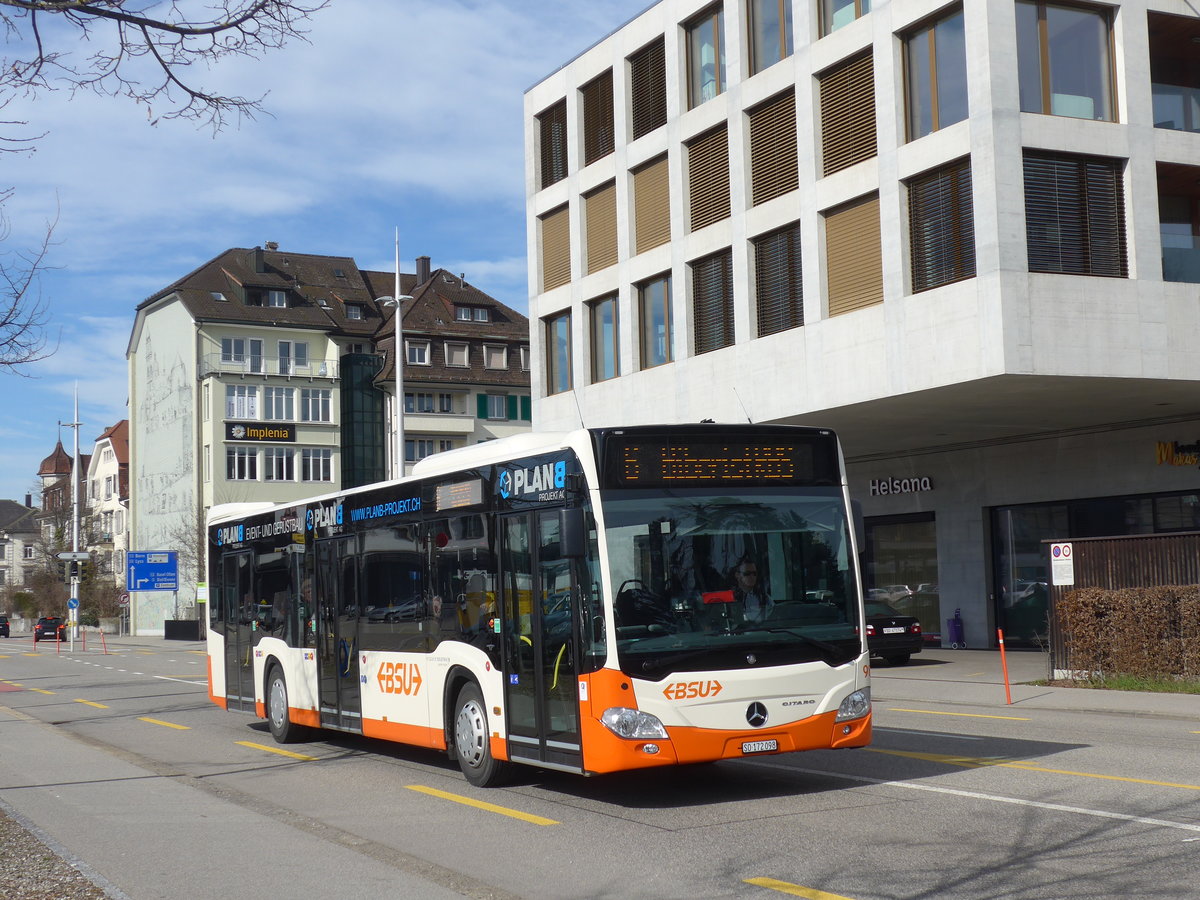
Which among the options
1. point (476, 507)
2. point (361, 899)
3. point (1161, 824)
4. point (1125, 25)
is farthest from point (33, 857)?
point (1125, 25)

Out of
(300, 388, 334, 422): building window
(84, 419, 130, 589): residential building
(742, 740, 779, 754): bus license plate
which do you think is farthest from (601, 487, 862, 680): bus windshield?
(84, 419, 130, 589): residential building

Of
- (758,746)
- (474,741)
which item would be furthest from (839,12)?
(758,746)

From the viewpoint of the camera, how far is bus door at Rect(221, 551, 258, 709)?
17422 millimetres

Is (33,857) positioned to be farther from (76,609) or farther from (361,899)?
(76,609)

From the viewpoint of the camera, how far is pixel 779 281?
27938mm

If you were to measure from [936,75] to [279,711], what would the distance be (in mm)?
15628

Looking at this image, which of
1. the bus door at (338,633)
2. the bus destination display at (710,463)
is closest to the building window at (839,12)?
the bus door at (338,633)

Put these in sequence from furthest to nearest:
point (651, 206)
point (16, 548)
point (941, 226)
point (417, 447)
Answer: point (16, 548) < point (417, 447) < point (651, 206) < point (941, 226)

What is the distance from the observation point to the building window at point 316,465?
271ft

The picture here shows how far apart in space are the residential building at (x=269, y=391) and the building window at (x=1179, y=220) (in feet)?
190

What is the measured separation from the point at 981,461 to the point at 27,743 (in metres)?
21.5

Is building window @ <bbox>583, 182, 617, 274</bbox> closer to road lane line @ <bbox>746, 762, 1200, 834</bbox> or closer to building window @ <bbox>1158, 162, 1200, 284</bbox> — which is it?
building window @ <bbox>1158, 162, 1200, 284</bbox>

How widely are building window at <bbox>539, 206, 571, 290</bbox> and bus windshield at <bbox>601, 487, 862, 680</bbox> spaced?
2532cm

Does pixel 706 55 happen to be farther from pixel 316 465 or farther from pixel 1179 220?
pixel 316 465
